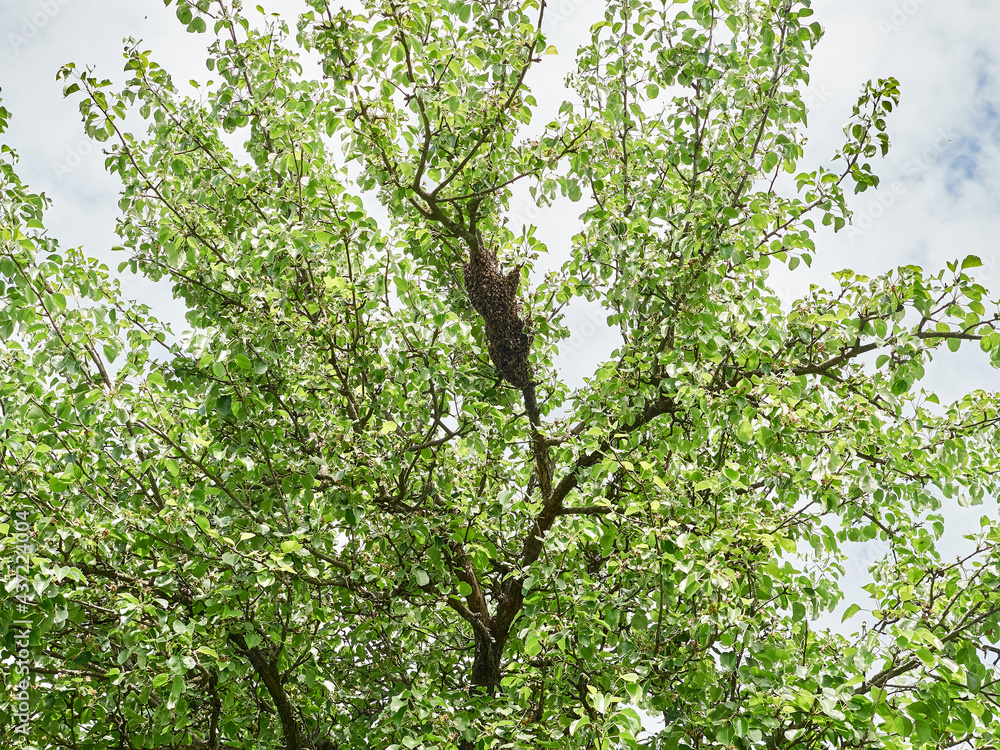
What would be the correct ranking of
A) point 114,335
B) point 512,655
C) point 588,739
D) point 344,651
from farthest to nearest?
point 512,655 → point 344,651 → point 114,335 → point 588,739

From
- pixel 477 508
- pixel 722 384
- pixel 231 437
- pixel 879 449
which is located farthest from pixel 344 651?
pixel 879 449

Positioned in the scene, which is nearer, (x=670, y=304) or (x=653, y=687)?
(x=653, y=687)

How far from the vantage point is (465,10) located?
7648 millimetres

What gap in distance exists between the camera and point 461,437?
8461mm

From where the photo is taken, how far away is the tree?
640 cm

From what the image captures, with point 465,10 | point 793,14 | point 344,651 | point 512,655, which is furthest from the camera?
point 512,655

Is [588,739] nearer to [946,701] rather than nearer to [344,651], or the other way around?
[946,701]

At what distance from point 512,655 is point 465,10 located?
24.4 ft

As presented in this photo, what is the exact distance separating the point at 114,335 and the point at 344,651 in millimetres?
4713

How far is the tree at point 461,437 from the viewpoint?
640 centimetres

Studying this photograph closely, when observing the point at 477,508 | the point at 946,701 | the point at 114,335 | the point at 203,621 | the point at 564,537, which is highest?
the point at 114,335

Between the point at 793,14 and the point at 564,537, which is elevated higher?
the point at 793,14

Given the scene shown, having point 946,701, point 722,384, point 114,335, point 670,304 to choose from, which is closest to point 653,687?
point 946,701

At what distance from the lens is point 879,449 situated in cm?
782
